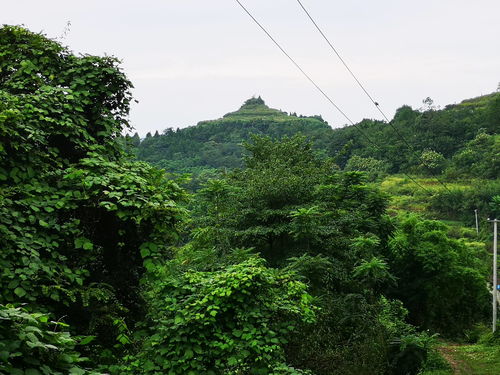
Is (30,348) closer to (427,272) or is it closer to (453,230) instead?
(427,272)

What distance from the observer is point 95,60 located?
632cm

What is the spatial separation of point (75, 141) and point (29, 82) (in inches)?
41.9

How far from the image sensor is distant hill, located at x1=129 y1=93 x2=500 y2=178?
67812 mm

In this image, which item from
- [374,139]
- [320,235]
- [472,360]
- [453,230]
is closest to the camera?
[320,235]

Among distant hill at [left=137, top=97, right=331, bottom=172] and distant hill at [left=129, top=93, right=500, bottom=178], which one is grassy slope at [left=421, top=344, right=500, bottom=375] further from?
distant hill at [left=137, top=97, right=331, bottom=172]

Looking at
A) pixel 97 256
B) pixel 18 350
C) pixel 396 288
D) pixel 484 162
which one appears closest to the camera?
pixel 18 350

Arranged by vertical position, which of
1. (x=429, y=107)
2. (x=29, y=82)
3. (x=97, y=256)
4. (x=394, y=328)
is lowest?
(x=394, y=328)

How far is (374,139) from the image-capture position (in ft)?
242

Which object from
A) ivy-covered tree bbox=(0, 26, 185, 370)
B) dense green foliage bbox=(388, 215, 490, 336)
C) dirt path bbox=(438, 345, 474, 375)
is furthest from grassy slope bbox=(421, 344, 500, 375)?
ivy-covered tree bbox=(0, 26, 185, 370)

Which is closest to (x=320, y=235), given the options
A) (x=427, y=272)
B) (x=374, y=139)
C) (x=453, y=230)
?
(x=427, y=272)

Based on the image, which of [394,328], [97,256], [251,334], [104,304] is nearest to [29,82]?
[97,256]

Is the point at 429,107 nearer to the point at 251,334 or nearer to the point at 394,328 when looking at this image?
the point at 394,328

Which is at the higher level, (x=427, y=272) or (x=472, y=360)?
(x=427, y=272)

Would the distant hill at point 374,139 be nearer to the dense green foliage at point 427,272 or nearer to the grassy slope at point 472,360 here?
the dense green foliage at point 427,272
